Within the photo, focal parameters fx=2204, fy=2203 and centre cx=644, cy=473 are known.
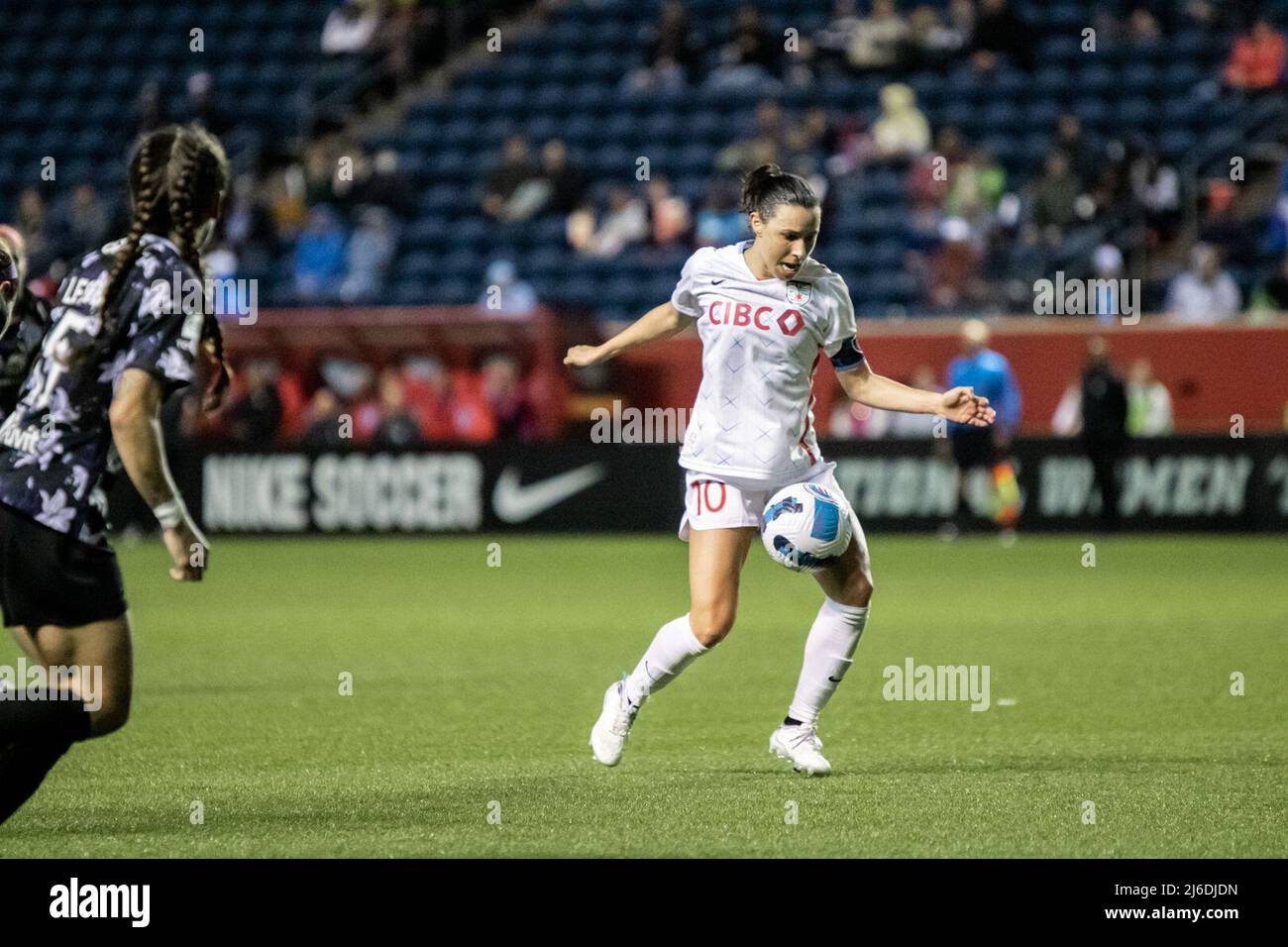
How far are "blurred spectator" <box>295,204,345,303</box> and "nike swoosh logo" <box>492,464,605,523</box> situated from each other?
4.61 metres

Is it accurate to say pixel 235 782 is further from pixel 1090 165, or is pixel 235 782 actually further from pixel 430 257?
pixel 430 257

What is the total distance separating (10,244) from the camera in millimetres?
6559

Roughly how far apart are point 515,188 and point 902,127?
4.94m

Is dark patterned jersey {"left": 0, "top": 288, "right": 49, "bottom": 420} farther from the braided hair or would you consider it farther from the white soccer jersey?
the white soccer jersey

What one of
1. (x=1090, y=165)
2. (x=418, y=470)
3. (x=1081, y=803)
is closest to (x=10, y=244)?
(x=1081, y=803)

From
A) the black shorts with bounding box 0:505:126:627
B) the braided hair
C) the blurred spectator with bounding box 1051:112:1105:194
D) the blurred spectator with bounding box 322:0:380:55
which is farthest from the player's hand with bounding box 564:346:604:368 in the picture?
the blurred spectator with bounding box 322:0:380:55

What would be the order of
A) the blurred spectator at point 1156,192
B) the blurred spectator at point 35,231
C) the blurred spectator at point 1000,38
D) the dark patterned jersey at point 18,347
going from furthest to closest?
the blurred spectator at point 35,231
the blurred spectator at point 1000,38
the blurred spectator at point 1156,192
the dark patterned jersey at point 18,347

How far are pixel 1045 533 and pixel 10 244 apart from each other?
17.9 metres

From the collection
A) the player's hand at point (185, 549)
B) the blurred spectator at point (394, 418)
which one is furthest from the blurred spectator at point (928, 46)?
the player's hand at point (185, 549)

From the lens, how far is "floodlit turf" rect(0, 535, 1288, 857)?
6852 mm

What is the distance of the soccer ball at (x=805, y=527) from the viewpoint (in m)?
7.78

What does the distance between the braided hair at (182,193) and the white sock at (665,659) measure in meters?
2.48

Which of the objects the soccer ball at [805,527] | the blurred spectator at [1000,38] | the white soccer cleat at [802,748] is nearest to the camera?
the soccer ball at [805,527]

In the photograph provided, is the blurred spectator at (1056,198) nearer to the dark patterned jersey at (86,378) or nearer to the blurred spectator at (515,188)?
Result: the blurred spectator at (515,188)
